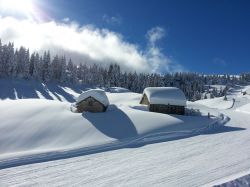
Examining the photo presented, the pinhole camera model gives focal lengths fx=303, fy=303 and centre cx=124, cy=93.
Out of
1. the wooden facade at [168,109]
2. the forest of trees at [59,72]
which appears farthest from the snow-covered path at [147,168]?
the forest of trees at [59,72]

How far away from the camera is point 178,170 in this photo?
65.1 ft

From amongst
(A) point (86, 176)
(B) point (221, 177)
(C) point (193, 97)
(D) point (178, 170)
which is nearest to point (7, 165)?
(A) point (86, 176)

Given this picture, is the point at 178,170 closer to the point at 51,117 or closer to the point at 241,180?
the point at 241,180

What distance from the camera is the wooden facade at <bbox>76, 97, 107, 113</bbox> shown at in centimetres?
4306

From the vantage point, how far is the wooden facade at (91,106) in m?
43.1

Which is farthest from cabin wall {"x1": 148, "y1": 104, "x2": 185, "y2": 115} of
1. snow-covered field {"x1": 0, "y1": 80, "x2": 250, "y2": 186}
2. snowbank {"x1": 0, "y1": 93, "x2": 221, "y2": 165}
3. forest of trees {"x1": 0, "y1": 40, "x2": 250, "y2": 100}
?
forest of trees {"x1": 0, "y1": 40, "x2": 250, "y2": 100}

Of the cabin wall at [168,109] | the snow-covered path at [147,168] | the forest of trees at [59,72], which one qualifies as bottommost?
the snow-covered path at [147,168]

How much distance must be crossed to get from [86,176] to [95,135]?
1229cm

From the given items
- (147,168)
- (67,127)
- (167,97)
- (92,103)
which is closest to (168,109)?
(167,97)

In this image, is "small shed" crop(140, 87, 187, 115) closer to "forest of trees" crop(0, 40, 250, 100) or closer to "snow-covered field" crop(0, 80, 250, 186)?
"snow-covered field" crop(0, 80, 250, 186)

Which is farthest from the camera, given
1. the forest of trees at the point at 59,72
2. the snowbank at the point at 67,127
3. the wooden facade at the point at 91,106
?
the forest of trees at the point at 59,72

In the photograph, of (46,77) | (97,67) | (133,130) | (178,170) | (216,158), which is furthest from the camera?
(97,67)

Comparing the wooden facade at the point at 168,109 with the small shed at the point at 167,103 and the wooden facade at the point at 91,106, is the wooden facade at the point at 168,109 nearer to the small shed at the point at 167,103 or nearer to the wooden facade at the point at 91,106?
the small shed at the point at 167,103

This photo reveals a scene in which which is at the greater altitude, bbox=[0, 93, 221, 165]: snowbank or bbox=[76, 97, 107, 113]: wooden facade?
bbox=[76, 97, 107, 113]: wooden facade
